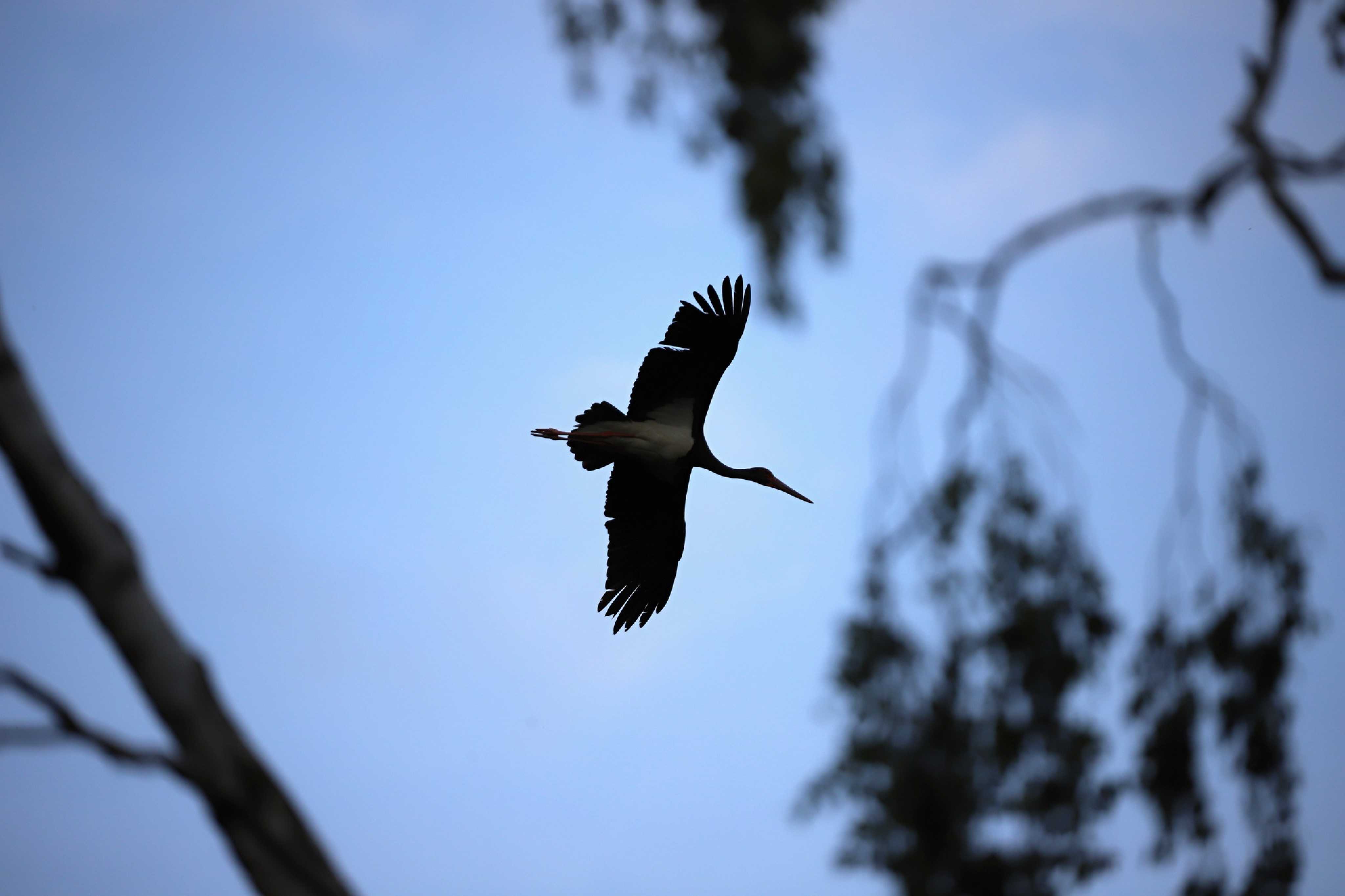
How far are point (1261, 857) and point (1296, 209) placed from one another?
200 centimetres

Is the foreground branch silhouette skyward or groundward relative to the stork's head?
groundward

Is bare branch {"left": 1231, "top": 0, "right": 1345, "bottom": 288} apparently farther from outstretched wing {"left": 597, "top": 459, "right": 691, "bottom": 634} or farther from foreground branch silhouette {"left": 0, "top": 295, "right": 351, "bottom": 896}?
outstretched wing {"left": 597, "top": 459, "right": 691, "bottom": 634}

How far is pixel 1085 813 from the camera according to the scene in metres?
3.44

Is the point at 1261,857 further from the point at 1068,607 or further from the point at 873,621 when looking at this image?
the point at 873,621

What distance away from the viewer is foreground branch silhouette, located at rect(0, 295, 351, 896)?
1.48 m

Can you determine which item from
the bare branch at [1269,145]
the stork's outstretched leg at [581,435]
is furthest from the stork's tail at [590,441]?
the bare branch at [1269,145]

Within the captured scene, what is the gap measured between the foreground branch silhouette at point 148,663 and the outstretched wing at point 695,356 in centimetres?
397

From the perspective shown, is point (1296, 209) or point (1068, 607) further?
point (1068, 607)

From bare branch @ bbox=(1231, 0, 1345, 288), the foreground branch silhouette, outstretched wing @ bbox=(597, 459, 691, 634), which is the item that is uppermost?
outstretched wing @ bbox=(597, 459, 691, 634)

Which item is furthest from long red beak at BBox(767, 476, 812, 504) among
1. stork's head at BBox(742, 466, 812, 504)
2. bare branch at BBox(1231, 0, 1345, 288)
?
bare branch at BBox(1231, 0, 1345, 288)

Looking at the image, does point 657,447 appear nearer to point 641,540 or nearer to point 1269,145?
point 641,540

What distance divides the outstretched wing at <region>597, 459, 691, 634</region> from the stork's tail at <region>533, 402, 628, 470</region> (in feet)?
0.50

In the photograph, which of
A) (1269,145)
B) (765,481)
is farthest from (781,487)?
(1269,145)

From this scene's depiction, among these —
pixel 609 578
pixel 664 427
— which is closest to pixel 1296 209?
pixel 664 427
